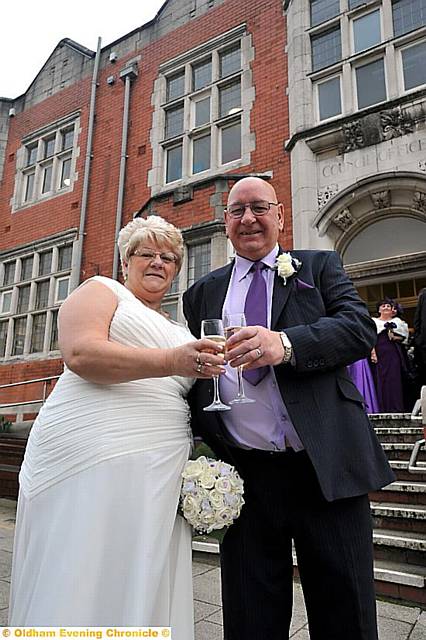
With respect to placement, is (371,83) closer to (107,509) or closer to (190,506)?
(190,506)

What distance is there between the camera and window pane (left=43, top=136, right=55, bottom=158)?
12352 mm

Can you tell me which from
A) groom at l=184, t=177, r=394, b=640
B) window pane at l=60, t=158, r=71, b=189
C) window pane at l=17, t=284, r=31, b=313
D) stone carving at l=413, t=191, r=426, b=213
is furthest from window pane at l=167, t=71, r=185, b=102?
groom at l=184, t=177, r=394, b=640

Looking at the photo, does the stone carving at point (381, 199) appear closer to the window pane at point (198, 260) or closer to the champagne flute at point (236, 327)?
the window pane at point (198, 260)

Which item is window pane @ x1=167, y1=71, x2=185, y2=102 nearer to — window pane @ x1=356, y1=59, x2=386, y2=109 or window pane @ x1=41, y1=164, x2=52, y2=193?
window pane @ x1=41, y1=164, x2=52, y2=193

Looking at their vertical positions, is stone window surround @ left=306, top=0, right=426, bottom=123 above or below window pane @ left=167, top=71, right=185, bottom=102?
below

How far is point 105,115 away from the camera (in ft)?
37.1

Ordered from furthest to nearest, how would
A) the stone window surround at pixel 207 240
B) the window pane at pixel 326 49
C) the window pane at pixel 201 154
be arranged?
the window pane at pixel 201 154 < the stone window surround at pixel 207 240 < the window pane at pixel 326 49

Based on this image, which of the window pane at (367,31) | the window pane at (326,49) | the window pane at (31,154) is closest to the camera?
the window pane at (367,31)

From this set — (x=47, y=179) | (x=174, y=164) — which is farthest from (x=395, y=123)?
(x=47, y=179)

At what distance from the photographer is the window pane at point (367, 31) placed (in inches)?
292

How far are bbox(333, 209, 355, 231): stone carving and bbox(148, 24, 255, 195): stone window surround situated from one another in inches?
92.4

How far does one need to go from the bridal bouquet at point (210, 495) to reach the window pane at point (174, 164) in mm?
8739

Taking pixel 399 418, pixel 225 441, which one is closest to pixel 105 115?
pixel 399 418

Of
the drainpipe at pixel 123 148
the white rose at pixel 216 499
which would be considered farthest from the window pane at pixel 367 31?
the white rose at pixel 216 499
